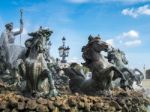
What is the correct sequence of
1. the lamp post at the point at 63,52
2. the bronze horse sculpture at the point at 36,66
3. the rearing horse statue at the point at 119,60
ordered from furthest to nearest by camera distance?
the lamp post at the point at 63,52 → the rearing horse statue at the point at 119,60 → the bronze horse sculpture at the point at 36,66

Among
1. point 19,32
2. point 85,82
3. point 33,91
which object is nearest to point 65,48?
point 19,32

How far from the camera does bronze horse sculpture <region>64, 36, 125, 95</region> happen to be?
12.4 meters

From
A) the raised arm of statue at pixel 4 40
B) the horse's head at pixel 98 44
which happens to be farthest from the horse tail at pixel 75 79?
the raised arm of statue at pixel 4 40

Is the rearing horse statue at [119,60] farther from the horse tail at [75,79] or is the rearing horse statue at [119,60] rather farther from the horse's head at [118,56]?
the horse tail at [75,79]

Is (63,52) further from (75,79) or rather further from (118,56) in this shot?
(75,79)

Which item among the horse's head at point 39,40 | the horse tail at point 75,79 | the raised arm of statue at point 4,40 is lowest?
the horse tail at point 75,79

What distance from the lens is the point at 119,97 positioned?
11.9m

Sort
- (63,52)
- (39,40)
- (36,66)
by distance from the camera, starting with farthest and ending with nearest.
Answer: (63,52) → (39,40) → (36,66)

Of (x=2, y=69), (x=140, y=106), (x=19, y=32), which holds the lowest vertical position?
(x=140, y=106)

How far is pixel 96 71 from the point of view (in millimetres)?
12586

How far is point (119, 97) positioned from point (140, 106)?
133cm

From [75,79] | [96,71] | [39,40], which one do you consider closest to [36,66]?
[39,40]

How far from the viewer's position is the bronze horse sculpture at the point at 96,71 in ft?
40.7

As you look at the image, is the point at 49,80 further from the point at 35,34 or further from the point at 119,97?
the point at 119,97
